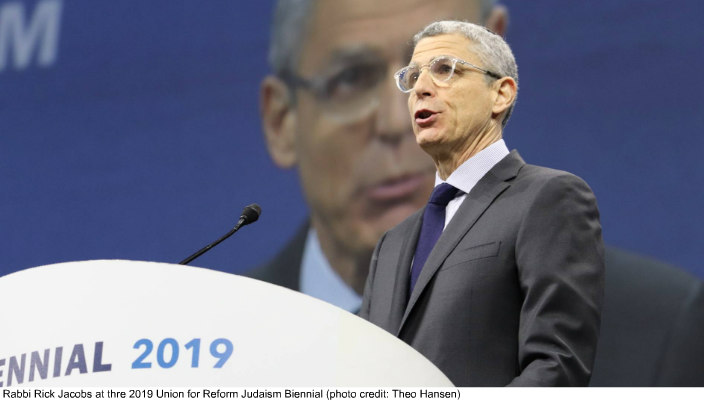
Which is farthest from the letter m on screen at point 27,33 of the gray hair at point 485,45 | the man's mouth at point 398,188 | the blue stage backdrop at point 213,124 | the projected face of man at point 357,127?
the gray hair at point 485,45

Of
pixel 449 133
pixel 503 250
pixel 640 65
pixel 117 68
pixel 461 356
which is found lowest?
pixel 461 356

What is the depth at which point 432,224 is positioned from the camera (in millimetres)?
2027

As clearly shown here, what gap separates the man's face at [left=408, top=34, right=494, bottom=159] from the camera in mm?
1987

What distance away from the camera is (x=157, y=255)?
4.29 metres

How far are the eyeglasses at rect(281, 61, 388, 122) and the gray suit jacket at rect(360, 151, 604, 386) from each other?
2.00m

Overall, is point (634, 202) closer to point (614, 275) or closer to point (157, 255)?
point (614, 275)

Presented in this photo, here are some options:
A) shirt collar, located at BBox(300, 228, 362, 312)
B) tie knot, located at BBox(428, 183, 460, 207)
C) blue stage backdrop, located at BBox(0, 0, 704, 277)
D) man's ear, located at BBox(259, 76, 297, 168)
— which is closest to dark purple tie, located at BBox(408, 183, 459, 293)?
tie knot, located at BBox(428, 183, 460, 207)

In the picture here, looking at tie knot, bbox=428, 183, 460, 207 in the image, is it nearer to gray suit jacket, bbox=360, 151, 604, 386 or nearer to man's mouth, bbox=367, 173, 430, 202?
gray suit jacket, bbox=360, 151, 604, 386

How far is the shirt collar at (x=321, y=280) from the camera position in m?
3.89

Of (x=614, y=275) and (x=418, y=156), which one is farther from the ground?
(x=418, y=156)

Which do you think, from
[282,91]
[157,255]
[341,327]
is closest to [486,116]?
[341,327]

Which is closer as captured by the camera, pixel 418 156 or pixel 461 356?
pixel 461 356

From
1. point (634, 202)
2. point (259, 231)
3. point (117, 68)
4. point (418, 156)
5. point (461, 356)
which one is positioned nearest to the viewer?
point (461, 356)

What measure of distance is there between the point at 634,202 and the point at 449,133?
1767 mm
